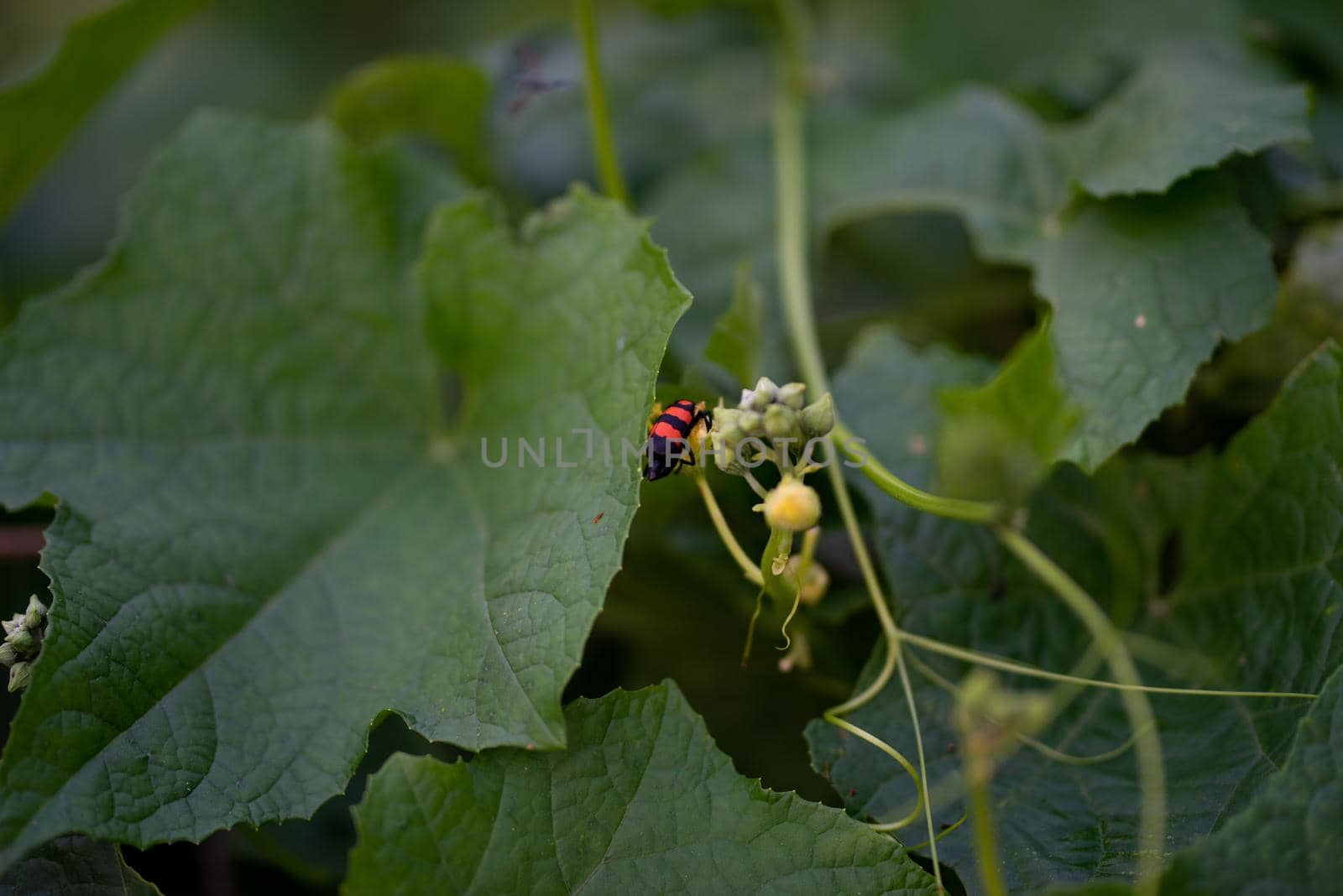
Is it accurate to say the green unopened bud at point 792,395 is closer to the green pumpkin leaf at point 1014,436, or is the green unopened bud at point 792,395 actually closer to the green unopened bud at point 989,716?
the green pumpkin leaf at point 1014,436

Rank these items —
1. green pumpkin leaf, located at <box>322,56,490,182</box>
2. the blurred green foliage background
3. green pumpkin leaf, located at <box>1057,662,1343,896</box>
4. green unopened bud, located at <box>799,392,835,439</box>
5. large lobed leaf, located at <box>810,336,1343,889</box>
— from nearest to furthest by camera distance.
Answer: green pumpkin leaf, located at <box>1057,662,1343,896</box>, green unopened bud, located at <box>799,392,835,439</box>, large lobed leaf, located at <box>810,336,1343,889</box>, the blurred green foliage background, green pumpkin leaf, located at <box>322,56,490,182</box>

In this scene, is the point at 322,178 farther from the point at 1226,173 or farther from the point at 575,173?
the point at 1226,173

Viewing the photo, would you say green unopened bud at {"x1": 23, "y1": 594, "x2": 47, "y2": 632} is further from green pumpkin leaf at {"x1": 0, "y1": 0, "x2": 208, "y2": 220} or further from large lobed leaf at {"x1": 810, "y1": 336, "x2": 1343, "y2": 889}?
green pumpkin leaf at {"x1": 0, "y1": 0, "x2": 208, "y2": 220}

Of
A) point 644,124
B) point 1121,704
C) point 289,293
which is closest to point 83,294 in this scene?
point 289,293

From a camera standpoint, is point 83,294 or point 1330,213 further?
point 1330,213

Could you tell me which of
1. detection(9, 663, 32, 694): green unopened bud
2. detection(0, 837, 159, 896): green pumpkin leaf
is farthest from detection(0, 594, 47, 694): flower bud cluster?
detection(0, 837, 159, 896): green pumpkin leaf

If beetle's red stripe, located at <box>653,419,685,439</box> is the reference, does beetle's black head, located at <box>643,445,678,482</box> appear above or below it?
below

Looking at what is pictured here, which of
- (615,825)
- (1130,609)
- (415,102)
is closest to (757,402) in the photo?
(615,825)
